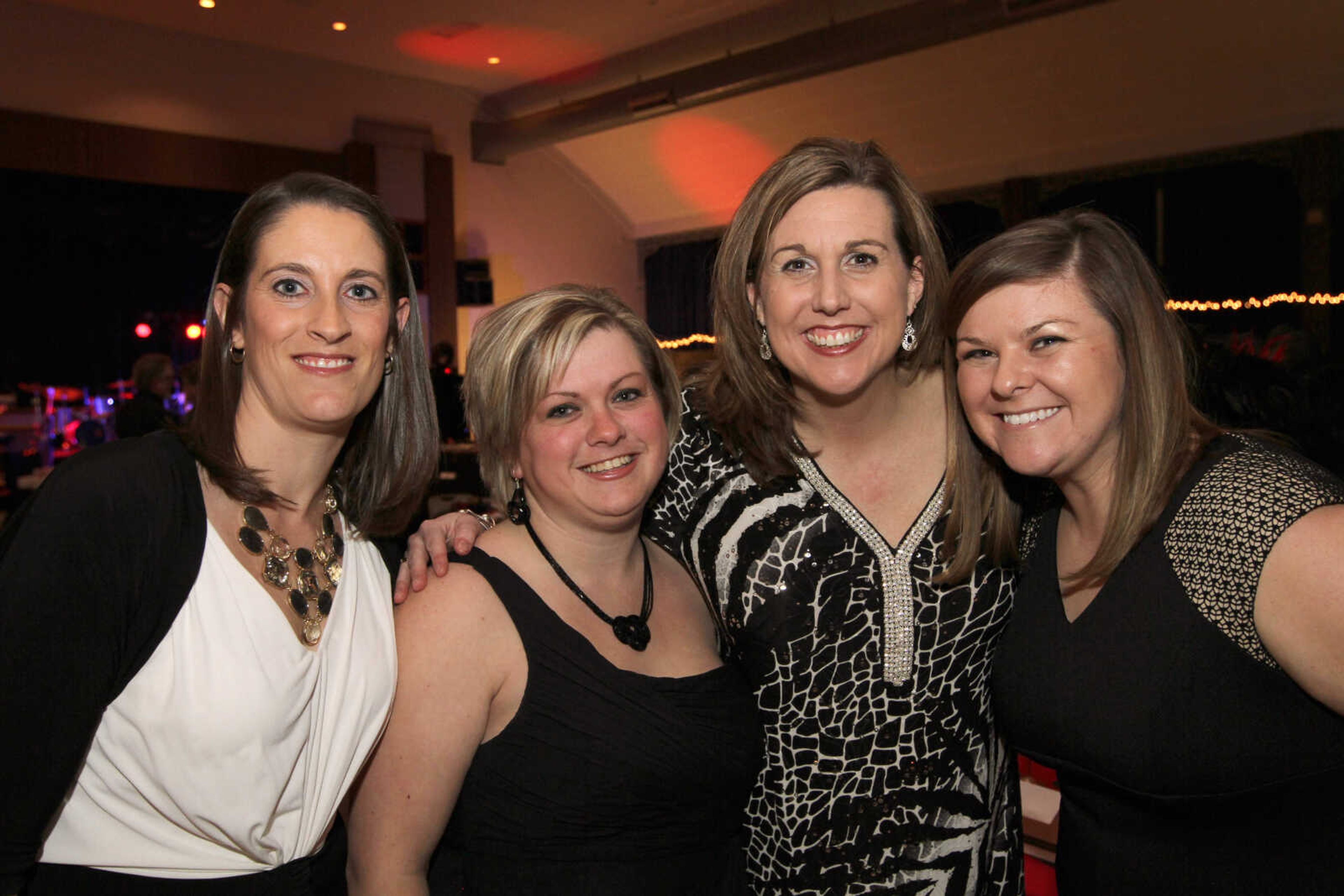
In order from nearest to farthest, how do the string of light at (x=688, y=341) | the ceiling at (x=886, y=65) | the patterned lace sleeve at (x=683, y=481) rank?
the patterned lace sleeve at (x=683, y=481)
the ceiling at (x=886, y=65)
the string of light at (x=688, y=341)

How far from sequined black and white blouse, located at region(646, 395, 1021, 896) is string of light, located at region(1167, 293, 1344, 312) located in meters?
8.01

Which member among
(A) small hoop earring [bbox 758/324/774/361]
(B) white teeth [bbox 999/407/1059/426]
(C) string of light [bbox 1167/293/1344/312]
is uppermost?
(C) string of light [bbox 1167/293/1344/312]

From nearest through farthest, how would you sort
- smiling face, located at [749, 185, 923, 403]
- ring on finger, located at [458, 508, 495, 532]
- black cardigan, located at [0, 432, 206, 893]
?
black cardigan, located at [0, 432, 206, 893] → smiling face, located at [749, 185, 923, 403] → ring on finger, located at [458, 508, 495, 532]

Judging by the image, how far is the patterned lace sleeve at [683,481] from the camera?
6.93 feet

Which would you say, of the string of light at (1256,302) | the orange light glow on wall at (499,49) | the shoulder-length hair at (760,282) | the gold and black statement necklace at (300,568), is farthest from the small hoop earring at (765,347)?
the orange light glow on wall at (499,49)

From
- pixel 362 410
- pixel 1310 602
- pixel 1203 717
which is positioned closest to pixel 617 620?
pixel 362 410

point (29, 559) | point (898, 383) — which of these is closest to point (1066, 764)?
point (898, 383)

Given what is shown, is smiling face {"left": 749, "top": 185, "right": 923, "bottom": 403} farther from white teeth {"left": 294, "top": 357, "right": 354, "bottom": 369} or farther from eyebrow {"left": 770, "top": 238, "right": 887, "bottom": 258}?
white teeth {"left": 294, "top": 357, "right": 354, "bottom": 369}

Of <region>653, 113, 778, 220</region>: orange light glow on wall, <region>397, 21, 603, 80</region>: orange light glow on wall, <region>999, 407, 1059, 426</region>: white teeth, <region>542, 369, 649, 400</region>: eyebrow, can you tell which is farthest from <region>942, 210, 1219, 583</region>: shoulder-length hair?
<region>653, 113, 778, 220</region>: orange light glow on wall

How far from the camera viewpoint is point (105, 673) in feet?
4.62

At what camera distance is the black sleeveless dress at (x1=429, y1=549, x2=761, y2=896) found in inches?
67.2

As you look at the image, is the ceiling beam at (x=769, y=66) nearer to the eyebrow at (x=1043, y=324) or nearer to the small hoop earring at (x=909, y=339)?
the small hoop earring at (x=909, y=339)

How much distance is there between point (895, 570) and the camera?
1937 millimetres

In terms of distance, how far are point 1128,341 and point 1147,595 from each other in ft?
1.40
